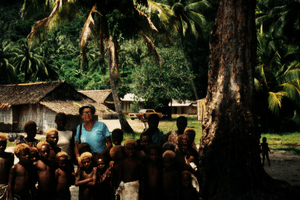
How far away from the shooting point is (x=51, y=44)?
133ft

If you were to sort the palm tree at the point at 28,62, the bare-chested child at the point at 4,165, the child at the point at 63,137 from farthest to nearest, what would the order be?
1. the palm tree at the point at 28,62
2. the child at the point at 63,137
3. the bare-chested child at the point at 4,165

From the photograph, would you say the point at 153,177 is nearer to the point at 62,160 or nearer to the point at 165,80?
the point at 62,160

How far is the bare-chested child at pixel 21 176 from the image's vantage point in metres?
3.68

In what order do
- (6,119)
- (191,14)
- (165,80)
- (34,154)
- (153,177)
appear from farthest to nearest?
1. (165,80)
2. (191,14)
3. (6,119)
4. (153,177)
5. (34,154)

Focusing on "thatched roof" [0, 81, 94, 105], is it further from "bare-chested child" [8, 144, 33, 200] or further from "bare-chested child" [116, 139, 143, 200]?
"bare-chested child" [116, 139, 143, 200]

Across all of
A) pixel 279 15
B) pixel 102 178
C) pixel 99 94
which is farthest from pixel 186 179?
pixel 99 94

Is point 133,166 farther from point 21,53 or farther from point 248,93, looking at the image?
point 21,53

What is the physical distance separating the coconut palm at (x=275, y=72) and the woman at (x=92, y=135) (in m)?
13.5

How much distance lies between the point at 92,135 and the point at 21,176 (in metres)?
1.14

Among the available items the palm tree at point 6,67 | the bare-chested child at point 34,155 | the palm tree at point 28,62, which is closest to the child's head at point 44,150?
the bare-chested child at point 34,155

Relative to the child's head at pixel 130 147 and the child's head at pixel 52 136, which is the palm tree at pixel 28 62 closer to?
the child's head at pixel 52 136

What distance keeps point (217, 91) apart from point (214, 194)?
1574 millimetres

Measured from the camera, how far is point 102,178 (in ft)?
13.1

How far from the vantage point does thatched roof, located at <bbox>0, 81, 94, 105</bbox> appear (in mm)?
19438
